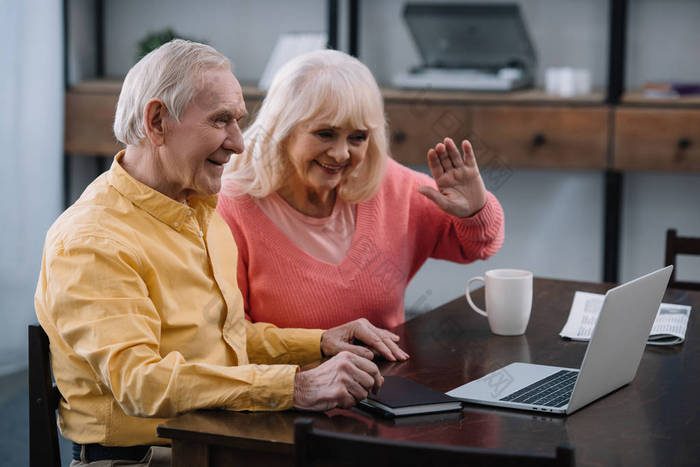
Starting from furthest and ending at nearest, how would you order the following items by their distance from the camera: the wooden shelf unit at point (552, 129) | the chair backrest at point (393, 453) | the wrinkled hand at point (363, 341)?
1. the wooden shelf unit at point (552, 129)
2. the wrinkled hand at point (363, 341)
3. the chair backrest at point (393, 453)

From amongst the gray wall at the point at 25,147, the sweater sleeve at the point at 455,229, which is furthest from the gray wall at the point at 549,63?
the sweater sleeve at the point at 455,229

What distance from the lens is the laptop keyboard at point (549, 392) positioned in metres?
1.39

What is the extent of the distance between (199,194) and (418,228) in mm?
727

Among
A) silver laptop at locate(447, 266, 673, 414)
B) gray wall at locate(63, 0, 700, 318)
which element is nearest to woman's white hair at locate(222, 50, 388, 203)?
silver laptop at locate(447, 266, 673, 414)

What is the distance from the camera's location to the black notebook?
52.9 inches

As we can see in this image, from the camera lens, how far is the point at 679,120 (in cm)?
331

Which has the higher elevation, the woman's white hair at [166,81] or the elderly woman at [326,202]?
the woman's white hair at [166,81]

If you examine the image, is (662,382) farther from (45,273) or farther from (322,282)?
(45,273)

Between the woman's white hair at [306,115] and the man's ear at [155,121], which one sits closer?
the man's ear at [155,121]

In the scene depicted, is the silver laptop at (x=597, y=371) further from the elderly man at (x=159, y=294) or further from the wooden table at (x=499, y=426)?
the elderly man at (x=159, y=294)

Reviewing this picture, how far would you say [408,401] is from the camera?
1.37 meters

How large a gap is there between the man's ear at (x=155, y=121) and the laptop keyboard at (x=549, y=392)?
693 millimetres

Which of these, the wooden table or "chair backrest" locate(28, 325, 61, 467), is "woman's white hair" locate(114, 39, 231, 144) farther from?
the wooden table

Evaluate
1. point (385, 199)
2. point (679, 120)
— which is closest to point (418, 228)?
point (385, 199)
